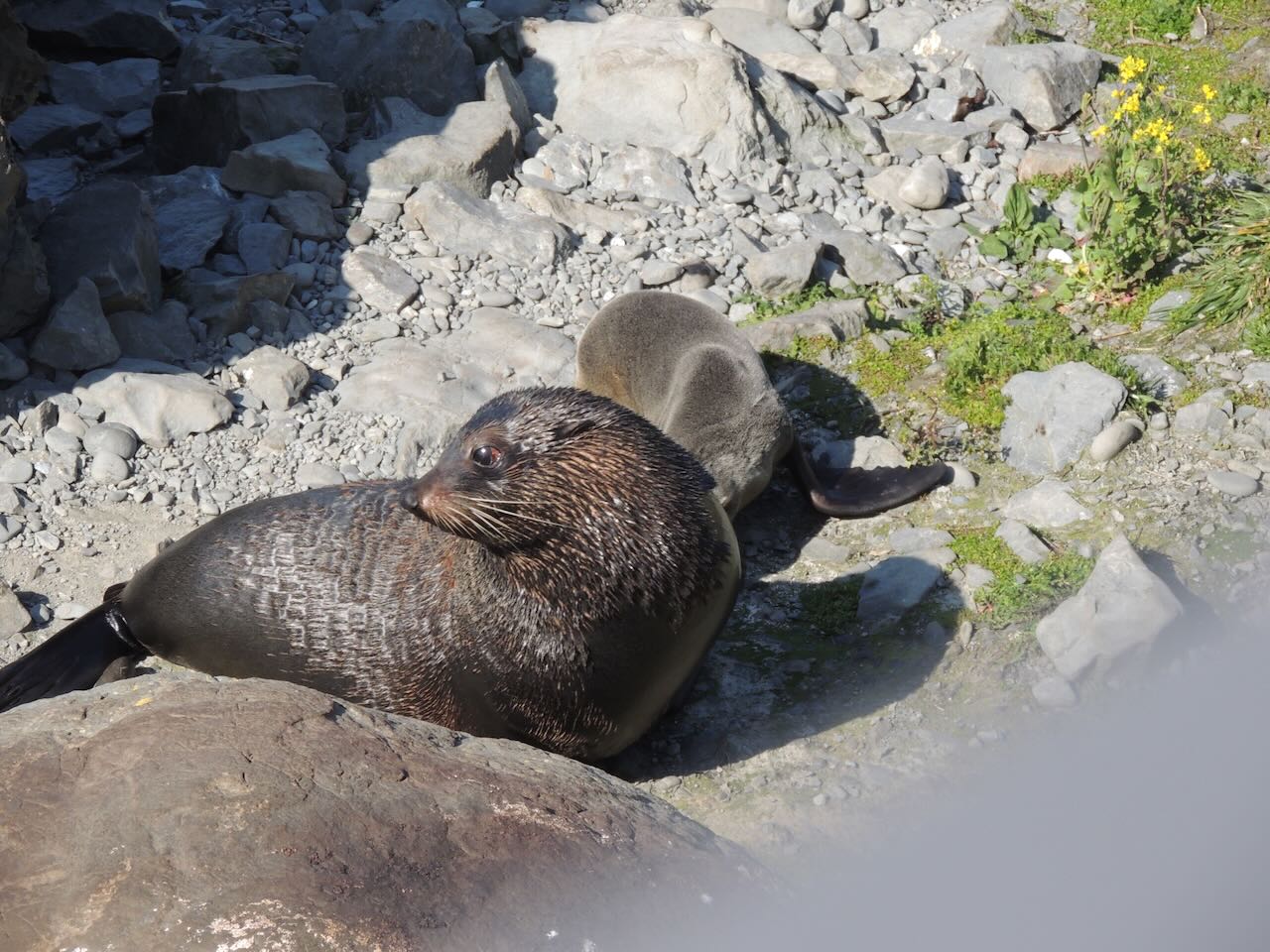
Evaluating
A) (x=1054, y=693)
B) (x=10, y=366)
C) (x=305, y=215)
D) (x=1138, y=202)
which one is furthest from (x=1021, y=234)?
(x=10, y=366)

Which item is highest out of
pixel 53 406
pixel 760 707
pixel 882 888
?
pixel 882 888

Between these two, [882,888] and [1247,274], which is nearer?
[882,888]

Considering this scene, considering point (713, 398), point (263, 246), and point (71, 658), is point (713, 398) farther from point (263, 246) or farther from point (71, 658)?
point (71, 658)

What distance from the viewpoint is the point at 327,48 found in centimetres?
902

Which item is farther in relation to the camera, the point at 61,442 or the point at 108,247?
the point at 108,247

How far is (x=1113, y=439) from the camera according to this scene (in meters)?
6.11

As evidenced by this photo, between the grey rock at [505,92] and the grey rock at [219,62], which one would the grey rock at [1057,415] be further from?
the grey rock at [219,62]

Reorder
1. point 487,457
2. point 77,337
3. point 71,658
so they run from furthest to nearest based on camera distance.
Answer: point 77,337 → point 71,658 → point 487,457

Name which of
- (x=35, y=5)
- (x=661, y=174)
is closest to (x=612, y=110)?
(x=661, y=174)

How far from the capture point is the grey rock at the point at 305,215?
25.6 ft

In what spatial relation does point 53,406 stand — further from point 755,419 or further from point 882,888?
point 882,888

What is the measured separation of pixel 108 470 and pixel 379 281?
1.98 metres

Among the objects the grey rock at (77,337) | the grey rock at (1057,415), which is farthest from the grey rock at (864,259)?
the grey rock at (77,337)

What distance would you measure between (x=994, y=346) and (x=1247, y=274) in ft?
4.17
